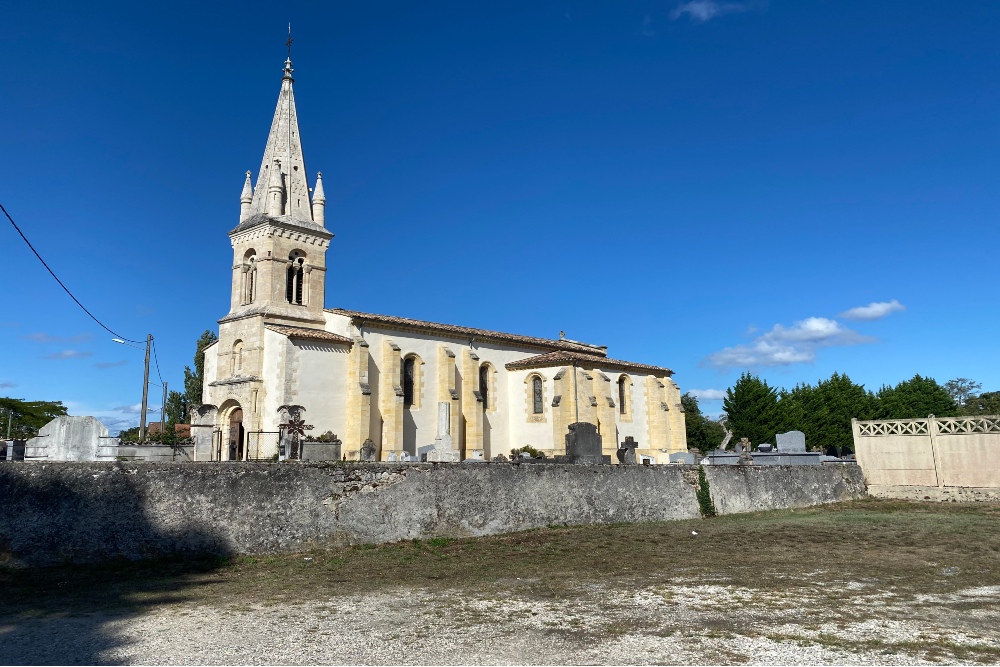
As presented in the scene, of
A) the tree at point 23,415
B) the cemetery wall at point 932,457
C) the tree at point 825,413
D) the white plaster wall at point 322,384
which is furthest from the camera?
the tree at point 23,415

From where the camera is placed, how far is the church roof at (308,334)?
90.6 ft

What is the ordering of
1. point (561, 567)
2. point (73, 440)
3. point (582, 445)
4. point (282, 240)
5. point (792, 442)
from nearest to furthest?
point (561, 567) < point (73, 440) < point (582, 445) < point (792, 442) < point (282, 240)

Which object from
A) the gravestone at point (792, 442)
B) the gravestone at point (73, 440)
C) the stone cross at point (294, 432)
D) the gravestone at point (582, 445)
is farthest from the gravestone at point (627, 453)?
the gravestone at point (73, 440)

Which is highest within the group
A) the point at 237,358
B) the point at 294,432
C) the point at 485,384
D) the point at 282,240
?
the point at 282,240

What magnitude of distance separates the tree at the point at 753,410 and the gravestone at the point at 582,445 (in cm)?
3283

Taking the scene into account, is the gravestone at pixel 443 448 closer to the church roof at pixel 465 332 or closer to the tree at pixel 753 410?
the church roof at pixel 465 332

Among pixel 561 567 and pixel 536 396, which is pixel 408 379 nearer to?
pixel 536 396

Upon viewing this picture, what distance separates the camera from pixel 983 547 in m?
13.0

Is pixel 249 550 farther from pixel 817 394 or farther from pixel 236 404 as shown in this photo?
pixel 817 394

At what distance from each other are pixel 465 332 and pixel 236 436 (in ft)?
38.4

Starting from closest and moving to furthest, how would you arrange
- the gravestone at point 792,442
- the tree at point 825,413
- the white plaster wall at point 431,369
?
1. the gravestone at point 792,442
2. the white plaster wall at point 431,369
3. the tree at point 825,413

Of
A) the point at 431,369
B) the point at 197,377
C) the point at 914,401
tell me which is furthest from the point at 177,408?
the point at 914,401

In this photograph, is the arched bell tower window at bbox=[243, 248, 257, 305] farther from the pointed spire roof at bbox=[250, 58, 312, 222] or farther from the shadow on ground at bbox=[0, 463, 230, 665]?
the shadow on ground at bbox=[0, 463, 230, 665]

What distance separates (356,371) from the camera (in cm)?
2862
